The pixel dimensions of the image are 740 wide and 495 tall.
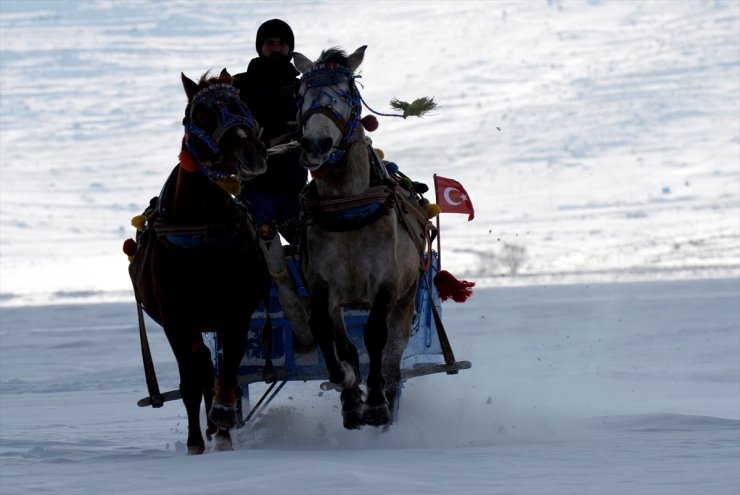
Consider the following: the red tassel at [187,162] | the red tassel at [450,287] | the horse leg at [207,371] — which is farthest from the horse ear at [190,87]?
the red tassel at [450,287]

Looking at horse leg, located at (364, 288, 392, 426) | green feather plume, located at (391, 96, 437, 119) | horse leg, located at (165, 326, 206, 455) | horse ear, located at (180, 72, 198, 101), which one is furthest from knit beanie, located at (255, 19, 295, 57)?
horse leg, located at (364, 288, 392, 426)

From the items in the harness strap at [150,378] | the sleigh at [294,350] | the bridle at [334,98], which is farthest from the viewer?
the sleigh at [294,350]

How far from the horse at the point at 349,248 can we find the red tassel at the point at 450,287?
1273 mm

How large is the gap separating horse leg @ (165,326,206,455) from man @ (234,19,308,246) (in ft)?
3.76

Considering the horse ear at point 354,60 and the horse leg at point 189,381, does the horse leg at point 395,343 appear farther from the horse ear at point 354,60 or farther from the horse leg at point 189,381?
the horse ear at point 354,60

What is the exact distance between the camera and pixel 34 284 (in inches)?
2322

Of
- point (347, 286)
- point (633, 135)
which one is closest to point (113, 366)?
point (347, 286)

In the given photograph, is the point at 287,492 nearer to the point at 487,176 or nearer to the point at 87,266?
the point at 87,266

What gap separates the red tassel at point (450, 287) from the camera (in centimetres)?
998

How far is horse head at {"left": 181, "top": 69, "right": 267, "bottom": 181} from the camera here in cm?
820

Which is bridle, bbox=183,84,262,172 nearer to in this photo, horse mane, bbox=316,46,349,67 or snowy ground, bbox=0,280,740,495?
horse mane, bbox=316,46,349,67

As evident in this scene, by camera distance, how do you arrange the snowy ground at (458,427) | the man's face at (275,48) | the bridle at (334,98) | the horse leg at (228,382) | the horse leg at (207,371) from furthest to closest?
the man's face at (275,48), the horse leg at (207,371), the horse leg at (228,382), the bridle at (334,98), the snowy ground at (458,427)

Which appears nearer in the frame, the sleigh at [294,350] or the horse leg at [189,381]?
the horse leg at [189,381]

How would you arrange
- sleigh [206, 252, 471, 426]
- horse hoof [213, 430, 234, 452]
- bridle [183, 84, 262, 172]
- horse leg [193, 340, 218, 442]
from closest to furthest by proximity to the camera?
bridle [183, 84, 262, 172] → horse hoof [213, 430, 234, 452] → sleigh [206, 252, 471, 426] → horse leg [193, 340, 218, 442]
